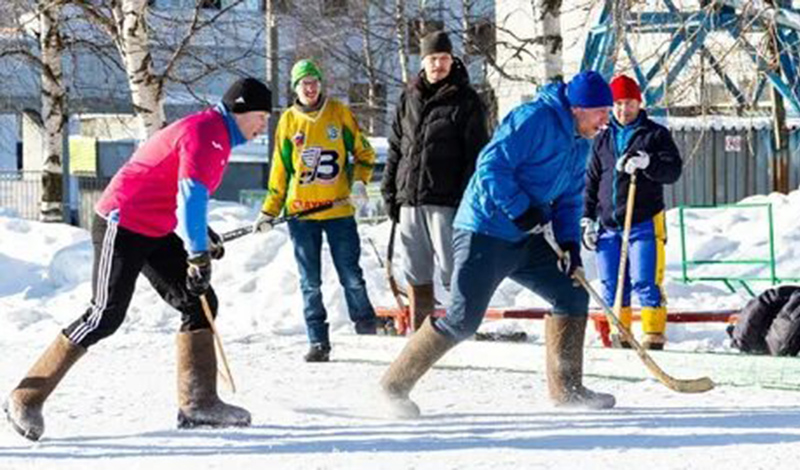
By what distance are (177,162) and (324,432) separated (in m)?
1.22

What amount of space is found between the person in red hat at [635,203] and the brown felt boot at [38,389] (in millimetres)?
3315

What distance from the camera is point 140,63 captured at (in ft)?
52.8

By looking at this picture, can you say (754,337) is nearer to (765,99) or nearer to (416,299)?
(416,299)

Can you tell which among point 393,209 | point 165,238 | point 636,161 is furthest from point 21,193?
point 165,238

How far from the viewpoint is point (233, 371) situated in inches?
351

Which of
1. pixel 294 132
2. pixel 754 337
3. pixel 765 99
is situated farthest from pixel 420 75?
pixel 765 99

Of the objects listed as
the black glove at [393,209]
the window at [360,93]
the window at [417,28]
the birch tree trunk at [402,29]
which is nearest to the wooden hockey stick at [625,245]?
the black glove at [393,209]

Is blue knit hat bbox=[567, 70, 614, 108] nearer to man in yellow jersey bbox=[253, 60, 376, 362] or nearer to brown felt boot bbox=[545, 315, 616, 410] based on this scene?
brown felt boot bbox=[545, 315, 616, 410]

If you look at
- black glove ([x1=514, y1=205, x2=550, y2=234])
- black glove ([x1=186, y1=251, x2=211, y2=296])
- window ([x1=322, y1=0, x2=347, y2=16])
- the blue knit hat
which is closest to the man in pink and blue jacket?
black glove ([x1=186, y1=251, x2=211, y2=296])

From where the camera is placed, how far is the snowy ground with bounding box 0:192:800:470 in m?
5.90

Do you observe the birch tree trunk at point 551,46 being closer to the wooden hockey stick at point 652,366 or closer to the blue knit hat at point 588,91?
the wooden hockey stick at point 652,366

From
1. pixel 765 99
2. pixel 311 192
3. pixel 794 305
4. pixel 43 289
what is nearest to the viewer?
pixel 794 305

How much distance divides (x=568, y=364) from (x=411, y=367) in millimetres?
715

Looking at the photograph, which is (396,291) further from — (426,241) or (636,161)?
(636,161)
